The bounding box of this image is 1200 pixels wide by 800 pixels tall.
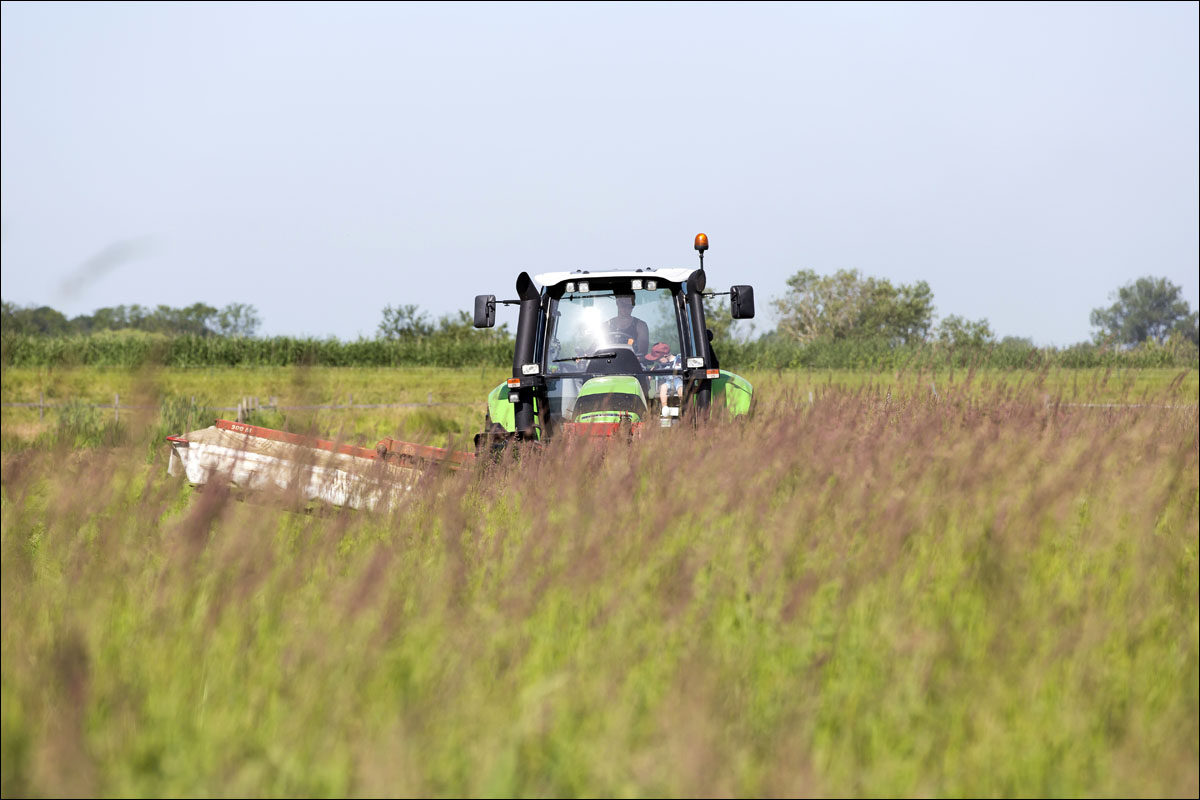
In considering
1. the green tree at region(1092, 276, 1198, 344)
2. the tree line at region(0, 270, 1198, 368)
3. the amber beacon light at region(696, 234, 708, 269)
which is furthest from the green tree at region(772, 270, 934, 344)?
the amber beacon light at region(696, 234, 708, 269)

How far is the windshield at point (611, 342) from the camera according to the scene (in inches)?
296

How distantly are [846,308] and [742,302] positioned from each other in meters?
107

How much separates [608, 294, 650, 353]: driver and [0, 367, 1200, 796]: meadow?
3125 millimetres

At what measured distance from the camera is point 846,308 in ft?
362

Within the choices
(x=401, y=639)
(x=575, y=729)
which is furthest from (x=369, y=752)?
(x=401, y=639)

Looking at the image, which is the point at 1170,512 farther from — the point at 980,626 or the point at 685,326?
the point at 685,326

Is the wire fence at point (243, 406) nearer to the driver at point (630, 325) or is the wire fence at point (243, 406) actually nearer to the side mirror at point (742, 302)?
the driver at point (630, 325)

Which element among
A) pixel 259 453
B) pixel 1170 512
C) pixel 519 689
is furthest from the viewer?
pixel 1170 512

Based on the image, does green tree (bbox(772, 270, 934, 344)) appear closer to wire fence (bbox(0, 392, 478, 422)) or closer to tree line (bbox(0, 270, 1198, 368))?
tree line (bbox(0, 270, 1198, 368))

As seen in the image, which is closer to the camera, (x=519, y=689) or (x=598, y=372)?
(x=519, y=689)

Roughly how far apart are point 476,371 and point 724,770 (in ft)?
181

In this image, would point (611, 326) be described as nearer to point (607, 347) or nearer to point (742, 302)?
point (607, 347)

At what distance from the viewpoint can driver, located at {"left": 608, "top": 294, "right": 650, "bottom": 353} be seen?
768cm

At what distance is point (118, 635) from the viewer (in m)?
2.96
